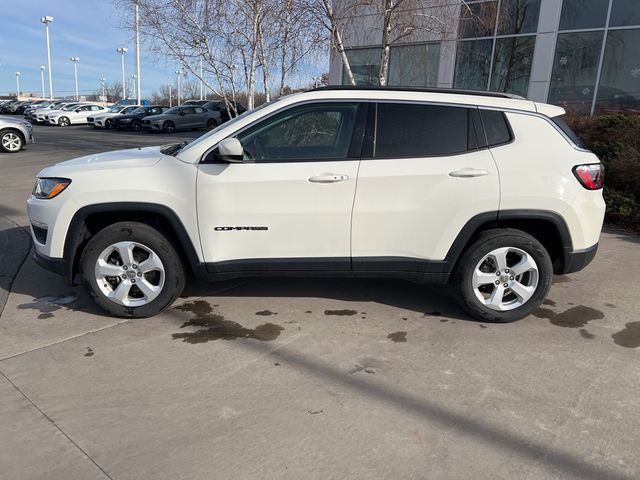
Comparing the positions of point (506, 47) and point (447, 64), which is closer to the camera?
point (506, 47)

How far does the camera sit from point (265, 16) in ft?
37.7

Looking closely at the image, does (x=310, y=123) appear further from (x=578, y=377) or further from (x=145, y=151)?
(x=578, y=377)

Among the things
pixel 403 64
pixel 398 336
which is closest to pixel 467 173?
pixel 398 336

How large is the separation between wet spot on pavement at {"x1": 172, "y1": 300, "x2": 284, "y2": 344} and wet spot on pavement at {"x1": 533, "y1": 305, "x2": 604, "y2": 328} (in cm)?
225

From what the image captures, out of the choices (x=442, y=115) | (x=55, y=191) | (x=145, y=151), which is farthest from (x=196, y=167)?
(x=442, y=115)

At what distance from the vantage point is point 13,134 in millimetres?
16188

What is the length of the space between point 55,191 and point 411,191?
2.73 m

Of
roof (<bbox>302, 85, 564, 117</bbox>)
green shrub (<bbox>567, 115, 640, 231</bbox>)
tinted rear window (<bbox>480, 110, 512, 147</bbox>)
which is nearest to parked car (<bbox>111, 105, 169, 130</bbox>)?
green shrub (<bbox>567, 115, 640, 231</bbox>)

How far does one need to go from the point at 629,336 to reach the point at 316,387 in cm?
254

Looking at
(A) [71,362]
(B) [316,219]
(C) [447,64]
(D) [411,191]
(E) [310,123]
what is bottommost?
(A) [71,362]

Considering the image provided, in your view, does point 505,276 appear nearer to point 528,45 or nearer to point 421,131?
point 421,131

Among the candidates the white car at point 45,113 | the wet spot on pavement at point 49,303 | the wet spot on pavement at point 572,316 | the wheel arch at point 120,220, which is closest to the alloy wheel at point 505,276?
the wet spot on pavement at point 572,316

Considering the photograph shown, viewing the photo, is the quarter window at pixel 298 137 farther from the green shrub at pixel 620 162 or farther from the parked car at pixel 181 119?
the parked car at pixel 181 119

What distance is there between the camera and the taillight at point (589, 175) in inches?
150
